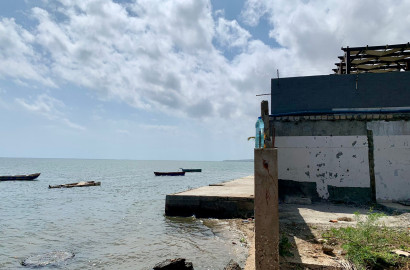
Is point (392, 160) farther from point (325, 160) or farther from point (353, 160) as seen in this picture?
point (325, 160)

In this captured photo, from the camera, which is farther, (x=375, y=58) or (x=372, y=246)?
(x=375, y=58)

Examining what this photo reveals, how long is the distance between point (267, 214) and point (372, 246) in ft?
9.13

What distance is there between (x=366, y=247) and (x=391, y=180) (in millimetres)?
8091

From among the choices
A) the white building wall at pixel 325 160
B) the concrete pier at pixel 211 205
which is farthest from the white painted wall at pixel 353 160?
the concrete pier at pixel 211 205

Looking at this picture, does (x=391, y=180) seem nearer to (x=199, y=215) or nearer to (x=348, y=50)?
(x=348, y=50)

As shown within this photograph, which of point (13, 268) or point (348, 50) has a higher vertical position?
point (348, 50)

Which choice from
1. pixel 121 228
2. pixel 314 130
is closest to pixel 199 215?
pixel 121 228

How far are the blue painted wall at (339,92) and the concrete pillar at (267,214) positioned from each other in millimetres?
9536

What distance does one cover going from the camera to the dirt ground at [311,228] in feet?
19.1

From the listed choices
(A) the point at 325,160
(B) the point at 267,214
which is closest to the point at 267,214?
(B) the point at 267,214

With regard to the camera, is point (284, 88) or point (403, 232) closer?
point (403, 232)

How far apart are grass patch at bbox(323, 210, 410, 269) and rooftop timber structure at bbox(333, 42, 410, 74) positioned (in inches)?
388

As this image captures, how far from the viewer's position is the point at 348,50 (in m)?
14.6

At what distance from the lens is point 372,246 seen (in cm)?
611
